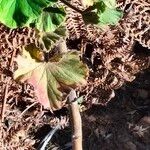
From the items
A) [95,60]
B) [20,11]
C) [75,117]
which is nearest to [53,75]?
[20,11]

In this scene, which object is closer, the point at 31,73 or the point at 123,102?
the point at 31,73

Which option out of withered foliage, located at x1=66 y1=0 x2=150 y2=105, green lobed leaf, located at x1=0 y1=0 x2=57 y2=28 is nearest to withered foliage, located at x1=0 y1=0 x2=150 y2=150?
withered foliage, located at x1=66 y1=0 x2=150 y2=105

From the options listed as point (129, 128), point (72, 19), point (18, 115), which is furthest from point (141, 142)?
point (72, 19)

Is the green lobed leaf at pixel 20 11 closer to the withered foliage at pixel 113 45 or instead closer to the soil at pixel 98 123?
the withered foliage at pixel 113 45

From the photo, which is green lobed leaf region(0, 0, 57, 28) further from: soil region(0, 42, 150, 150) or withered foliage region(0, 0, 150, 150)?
soil region(0, 42, 150, 150)

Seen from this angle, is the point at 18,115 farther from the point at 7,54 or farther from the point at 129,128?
the point at 129,128

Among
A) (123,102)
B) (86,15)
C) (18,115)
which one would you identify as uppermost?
(86,15)

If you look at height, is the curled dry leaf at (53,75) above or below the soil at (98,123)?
above

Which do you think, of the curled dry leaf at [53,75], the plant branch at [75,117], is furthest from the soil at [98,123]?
the curled dry leaf at [53,75]
